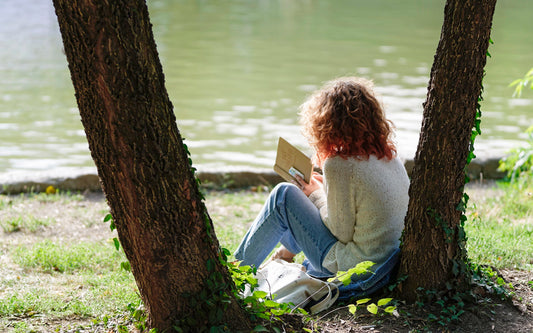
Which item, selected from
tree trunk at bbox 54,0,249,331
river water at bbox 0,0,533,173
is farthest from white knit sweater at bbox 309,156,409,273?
river water at bbox 0,0,533,173

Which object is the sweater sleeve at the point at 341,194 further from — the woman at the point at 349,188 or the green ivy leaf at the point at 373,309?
the green ivy leaf at the point at 373,309

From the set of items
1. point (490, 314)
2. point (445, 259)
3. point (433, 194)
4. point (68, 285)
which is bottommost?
point (68, 285)

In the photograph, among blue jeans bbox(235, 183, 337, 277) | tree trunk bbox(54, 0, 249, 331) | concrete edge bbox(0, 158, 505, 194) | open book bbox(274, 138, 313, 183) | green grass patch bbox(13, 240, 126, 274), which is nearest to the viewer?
tree trunk bbox(54, 0, 249, 331)

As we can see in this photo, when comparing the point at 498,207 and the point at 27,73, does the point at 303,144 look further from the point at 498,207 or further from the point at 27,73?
the point at 27,73

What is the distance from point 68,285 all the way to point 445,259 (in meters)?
2.21

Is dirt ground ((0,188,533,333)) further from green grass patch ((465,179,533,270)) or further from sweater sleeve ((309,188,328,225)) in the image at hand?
sweater sleeve ((309,188,328,225))

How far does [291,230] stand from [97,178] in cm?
316

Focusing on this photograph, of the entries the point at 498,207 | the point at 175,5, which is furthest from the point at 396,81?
the point at 175,5

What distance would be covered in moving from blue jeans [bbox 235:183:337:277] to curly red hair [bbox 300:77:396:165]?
294mm

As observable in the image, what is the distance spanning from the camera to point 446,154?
2867 millimetres

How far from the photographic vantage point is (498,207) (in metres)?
5.20

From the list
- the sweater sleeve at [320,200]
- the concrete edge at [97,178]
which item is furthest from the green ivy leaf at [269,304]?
the concrete edge at [97,178]

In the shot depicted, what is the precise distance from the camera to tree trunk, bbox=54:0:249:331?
231cm

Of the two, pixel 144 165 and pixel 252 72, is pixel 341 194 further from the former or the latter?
pixel 252 72
